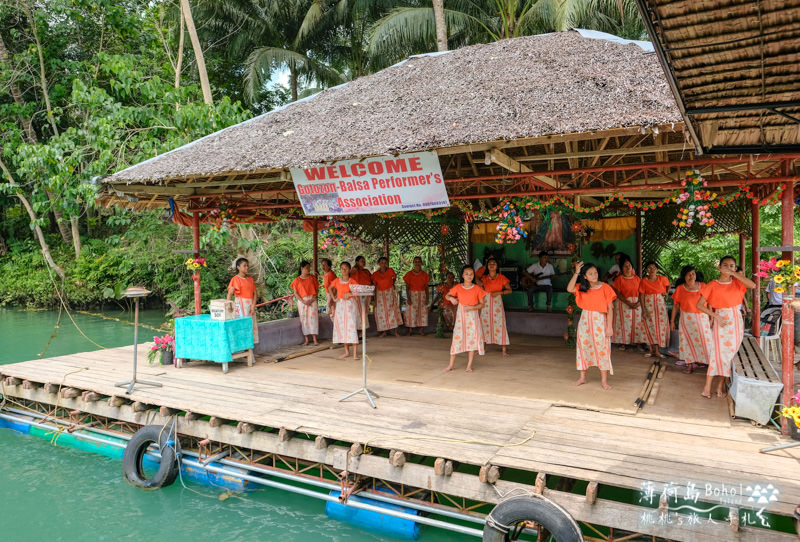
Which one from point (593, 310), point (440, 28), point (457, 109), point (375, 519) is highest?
point (440, 28)

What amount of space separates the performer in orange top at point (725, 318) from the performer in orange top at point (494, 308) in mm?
2669

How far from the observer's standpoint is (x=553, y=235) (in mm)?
10625

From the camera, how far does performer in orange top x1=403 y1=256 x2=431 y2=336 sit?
974 centimetres

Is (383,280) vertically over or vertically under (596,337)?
over

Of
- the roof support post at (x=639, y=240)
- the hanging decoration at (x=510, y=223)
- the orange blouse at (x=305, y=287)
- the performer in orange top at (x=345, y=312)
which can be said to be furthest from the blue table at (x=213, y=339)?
the roof support post at (x=639, y=240)

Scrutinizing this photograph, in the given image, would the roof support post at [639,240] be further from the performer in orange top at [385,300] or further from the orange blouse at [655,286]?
the performer in orange top at [385,300]

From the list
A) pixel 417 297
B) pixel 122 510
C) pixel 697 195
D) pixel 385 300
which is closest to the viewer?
pixel 122 510

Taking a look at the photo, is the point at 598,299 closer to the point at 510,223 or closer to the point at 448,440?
the point at 510,223

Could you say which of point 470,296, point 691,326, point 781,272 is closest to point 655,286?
point 691,326

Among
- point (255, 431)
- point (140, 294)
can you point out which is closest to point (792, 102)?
point (255, 431)

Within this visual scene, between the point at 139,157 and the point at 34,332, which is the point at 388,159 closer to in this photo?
the point at 139,157

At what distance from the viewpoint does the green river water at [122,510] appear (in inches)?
183

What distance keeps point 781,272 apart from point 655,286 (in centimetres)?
309

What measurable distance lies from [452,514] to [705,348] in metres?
3.86
